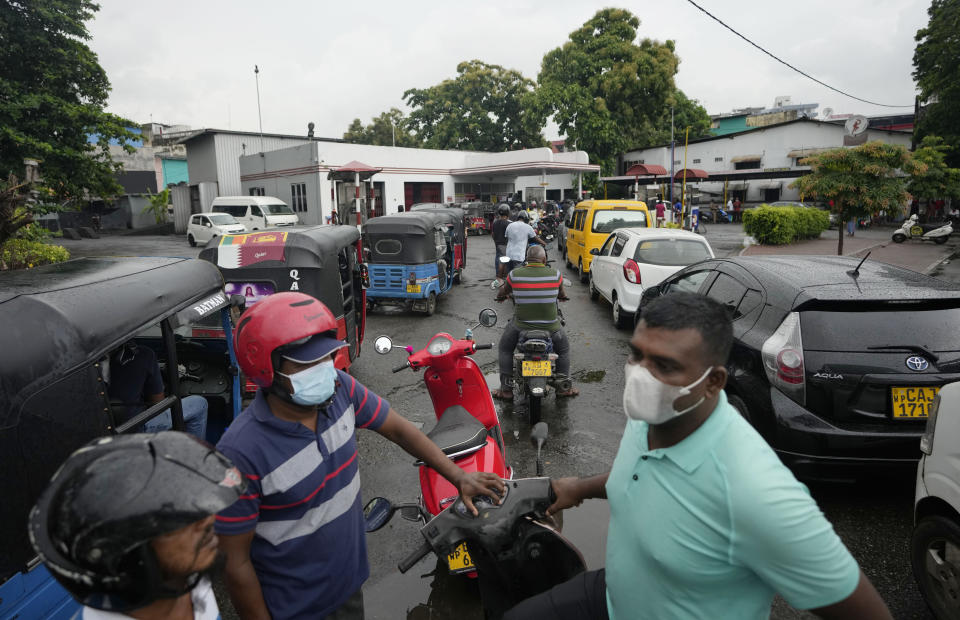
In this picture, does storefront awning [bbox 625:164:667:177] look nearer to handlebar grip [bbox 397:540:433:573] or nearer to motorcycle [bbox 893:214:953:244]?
motorcycle [bbox 893:214:953:244]

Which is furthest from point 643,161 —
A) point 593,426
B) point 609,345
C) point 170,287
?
point 170,287

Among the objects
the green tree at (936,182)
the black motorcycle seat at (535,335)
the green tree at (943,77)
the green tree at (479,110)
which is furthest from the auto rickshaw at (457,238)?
the green tree at (479,110)

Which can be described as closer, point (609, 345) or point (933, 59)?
point (609, 345)

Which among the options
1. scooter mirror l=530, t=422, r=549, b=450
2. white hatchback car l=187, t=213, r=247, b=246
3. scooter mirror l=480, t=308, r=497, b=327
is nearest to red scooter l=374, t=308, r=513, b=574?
scooter mirror l=480, t=308, r=497, b=327

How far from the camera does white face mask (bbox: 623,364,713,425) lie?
1.53 m

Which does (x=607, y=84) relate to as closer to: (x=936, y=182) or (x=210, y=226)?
(x=936, y=182)

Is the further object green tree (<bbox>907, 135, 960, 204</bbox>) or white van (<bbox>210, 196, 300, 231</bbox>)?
white van (<bbox>210, 196, 300, 231</bbox>)

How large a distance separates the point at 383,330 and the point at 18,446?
23.9ft

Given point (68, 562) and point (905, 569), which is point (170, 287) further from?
point (905, 569)

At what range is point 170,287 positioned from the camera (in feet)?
9.60

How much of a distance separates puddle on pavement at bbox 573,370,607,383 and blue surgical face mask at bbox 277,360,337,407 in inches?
196

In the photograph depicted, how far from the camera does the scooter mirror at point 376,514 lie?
89.2 inches

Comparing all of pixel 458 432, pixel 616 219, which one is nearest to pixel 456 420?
pixel 458 432

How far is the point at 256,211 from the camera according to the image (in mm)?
24766
